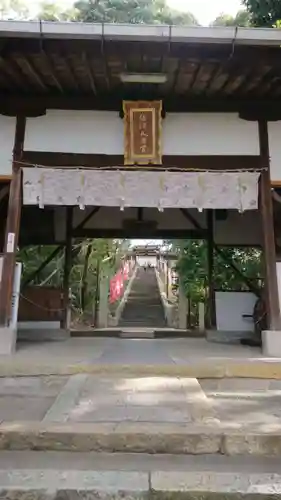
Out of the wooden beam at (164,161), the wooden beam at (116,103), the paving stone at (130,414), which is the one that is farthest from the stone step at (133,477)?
the wooden beam at (116,103)

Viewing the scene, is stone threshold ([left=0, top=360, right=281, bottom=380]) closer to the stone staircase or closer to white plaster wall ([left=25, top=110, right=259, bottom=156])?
white plaster wall ([left=25, top=110, right=259, bottom=156])

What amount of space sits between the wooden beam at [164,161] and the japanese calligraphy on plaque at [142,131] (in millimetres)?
147

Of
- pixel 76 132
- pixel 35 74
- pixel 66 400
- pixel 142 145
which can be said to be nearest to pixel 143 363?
pixel 66 400

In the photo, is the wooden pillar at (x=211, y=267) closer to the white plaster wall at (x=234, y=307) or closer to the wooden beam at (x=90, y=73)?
the white plaster wall at (x=234, y=307)

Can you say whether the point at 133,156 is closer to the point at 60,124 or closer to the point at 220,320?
the point at 60,124

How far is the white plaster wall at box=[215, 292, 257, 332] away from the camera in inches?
407

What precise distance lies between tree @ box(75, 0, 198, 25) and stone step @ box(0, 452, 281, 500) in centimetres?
1611

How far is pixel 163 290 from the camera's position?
27562 millimetres

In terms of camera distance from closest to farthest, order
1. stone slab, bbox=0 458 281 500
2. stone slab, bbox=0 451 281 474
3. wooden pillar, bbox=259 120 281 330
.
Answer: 1. stone slab, bbox=0 458 281 500
2. stone slab, bbox=0 451 281 474
3. wooden pillar, bbox=259 120 281 330

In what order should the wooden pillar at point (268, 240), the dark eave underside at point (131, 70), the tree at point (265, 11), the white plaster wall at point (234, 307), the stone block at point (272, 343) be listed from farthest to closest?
the white plaster wall at point (234, 307), the tree at point (265, 11), the wooden pillar at point (268, 240), the stone block at point (272, 343), the dark eave underside at point (131, 70)

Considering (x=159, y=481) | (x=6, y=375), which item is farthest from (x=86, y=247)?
(x=159, y=481)

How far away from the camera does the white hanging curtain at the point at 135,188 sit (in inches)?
287

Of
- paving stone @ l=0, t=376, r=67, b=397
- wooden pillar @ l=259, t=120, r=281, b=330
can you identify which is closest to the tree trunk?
wooden pillar @ l=259, t=120, r=281, b=330

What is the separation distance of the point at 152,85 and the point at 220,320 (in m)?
5.44
